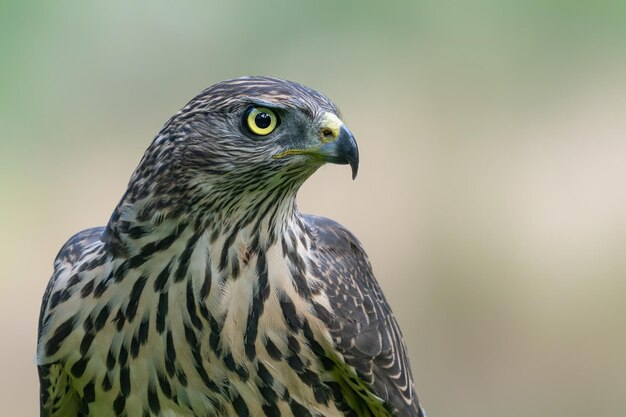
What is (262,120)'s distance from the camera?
14.8ft

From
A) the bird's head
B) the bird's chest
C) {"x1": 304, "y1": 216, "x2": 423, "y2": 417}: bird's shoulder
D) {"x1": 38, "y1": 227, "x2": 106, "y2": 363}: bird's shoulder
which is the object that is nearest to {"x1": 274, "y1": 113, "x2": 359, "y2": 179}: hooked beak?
the bird's head

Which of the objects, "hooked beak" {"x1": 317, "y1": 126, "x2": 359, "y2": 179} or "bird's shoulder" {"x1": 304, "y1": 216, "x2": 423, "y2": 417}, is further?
"bird's shoulder" {"x1": 304, "y1": 216, "x2": 423, "y2": 417}

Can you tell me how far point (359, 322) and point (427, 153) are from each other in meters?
5.98

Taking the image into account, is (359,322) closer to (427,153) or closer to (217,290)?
(217,290)

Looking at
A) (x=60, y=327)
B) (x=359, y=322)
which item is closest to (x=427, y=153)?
(x=359, y=322)

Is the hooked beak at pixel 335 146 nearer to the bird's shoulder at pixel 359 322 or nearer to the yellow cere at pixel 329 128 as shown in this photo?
the yellow cere at pixel 329 128

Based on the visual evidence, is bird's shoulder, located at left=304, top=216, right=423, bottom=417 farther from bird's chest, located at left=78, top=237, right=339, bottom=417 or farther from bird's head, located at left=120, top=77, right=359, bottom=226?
bird's head, located at left=120, top=77, right=359, bottom=226

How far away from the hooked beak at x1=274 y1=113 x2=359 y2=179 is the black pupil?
0.40ft

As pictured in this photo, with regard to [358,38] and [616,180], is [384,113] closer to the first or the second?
[358,38]

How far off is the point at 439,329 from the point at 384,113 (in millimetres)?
1895

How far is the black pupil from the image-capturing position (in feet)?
14.7

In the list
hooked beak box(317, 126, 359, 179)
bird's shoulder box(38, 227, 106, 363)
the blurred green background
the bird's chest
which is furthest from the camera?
the blurred green background

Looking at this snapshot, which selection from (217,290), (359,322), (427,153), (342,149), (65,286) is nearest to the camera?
(342,149)

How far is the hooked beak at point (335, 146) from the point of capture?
442 centimetres
